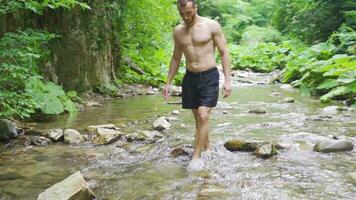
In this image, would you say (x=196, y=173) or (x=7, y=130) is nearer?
(x=196, y=173)

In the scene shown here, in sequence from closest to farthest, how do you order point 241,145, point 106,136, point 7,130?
point 241,145
point 7,130
point 106,136

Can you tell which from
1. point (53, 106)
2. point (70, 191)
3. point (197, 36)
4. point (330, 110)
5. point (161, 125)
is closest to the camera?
point (70, 191)

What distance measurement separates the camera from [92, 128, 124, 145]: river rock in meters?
5.67

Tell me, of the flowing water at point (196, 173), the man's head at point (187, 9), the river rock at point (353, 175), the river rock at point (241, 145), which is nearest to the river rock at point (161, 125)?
the flowing water at point (196, 173)

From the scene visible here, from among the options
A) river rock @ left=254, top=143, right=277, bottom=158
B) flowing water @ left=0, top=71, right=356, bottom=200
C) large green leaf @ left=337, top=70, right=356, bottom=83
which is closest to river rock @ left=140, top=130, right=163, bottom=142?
flowing water @ left=0, top=71, right=356, bottom=200

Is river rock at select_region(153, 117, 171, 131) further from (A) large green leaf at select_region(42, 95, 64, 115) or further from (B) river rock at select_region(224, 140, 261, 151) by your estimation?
(A) large green leaf at select_region(42, 95, 64, 115)

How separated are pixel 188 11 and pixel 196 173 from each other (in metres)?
1.71

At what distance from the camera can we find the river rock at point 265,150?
15.5 ft

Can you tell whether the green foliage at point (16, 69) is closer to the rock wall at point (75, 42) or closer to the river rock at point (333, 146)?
the rock wall at point (75, 42)

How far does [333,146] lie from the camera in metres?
4.94

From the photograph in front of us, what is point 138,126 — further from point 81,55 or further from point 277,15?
point 277,15

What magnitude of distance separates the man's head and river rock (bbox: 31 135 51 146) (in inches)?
98.4

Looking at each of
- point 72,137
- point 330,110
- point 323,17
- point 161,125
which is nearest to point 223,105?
point 330,110

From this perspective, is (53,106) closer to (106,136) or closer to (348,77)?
(106,136)
